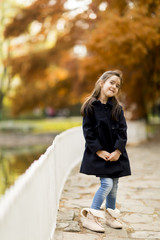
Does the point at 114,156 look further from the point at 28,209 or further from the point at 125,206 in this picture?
the point at 28,209

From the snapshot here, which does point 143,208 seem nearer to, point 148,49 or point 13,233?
point 13,233

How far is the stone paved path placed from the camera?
146 inches

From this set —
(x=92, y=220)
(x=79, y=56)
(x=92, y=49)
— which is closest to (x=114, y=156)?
(x=92, y=220)

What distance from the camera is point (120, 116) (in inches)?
154

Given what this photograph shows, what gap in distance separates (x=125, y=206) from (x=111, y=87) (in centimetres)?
181

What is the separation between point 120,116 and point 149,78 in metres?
10.4

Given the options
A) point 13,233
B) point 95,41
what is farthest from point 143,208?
point 95,41

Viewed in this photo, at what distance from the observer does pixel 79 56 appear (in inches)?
758

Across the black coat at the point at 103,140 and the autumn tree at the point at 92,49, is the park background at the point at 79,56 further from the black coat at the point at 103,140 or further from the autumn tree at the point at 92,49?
the black coat at the point at 103,140

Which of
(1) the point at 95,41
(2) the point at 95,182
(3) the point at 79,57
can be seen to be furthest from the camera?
(3) the point at 79,57

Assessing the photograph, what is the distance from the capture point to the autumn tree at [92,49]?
11180 millimetres

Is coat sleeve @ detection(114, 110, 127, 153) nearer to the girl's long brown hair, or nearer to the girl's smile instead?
the girl's long brown hair

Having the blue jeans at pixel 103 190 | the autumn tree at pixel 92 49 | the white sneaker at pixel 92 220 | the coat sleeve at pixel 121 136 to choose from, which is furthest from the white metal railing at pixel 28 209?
the autumn tree at pixel 92 49

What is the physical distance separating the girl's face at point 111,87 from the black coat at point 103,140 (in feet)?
0.34
